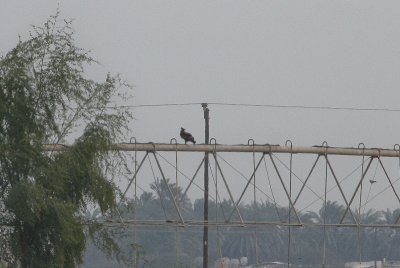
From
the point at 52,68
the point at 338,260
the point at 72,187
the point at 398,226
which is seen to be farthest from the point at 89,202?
the point at 338,260

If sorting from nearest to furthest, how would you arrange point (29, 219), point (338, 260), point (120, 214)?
point (29, 219)
point (120, 214)
point (338, 260)

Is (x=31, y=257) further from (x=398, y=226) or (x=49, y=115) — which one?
(x=398, y=226)

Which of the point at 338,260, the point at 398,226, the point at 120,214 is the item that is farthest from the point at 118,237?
the point at 338,260

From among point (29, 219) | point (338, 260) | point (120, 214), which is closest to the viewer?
point (29, 219)

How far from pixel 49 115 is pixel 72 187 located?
5.16 feet

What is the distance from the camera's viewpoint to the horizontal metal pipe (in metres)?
35.1

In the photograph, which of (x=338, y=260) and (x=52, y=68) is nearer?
(x=52, y=68)

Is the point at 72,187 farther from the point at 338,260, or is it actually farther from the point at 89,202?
the point at 338,260

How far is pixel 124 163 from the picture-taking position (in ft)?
115

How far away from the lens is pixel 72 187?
3431 cm

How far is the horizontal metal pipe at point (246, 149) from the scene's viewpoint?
35.1 metres

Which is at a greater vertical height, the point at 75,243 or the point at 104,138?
the point at 104,138

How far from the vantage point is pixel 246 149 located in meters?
36.7

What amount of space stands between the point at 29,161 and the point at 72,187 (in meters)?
1.30
